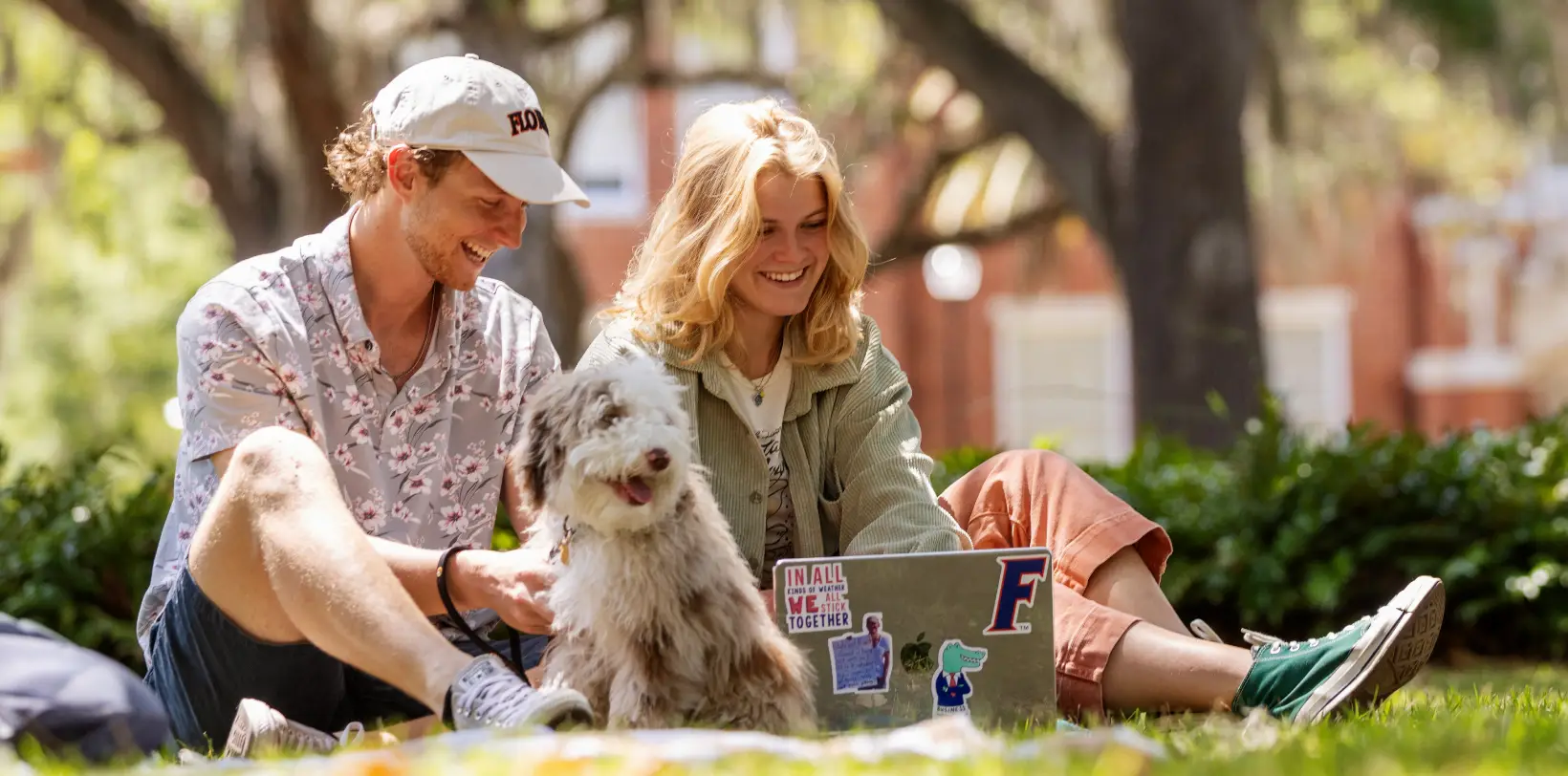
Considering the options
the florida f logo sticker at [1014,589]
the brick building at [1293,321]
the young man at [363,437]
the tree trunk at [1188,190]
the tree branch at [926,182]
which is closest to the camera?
the young man at [363,437]

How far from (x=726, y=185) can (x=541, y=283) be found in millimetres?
5374

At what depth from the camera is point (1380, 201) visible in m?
18.8

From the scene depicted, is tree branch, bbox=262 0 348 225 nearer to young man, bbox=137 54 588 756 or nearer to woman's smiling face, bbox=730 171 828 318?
young man, bbox=137 54 588 756

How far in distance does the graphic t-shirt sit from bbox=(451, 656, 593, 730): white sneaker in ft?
3.06

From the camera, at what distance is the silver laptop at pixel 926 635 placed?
10.5 feet

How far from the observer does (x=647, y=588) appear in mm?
2924

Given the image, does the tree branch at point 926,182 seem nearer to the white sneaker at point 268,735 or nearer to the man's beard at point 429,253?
the man's beard at point 429,253

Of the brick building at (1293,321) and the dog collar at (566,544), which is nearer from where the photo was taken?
the dog collar at (566,544)

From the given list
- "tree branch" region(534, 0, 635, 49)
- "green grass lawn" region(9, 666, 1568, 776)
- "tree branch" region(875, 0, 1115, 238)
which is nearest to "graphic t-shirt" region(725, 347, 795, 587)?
"green grass lawn" region(9, 666, 1568, 776)

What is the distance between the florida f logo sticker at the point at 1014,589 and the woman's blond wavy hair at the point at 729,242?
75 cm

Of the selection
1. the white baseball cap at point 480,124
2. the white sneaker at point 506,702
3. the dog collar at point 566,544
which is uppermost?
the white baseball cap at point 480,124

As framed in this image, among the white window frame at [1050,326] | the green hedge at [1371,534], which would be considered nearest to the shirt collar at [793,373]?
the green hedge at [1371,534]

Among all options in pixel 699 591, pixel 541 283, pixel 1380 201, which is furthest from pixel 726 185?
pixel 1380 201

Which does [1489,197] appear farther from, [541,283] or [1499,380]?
[541,283]
